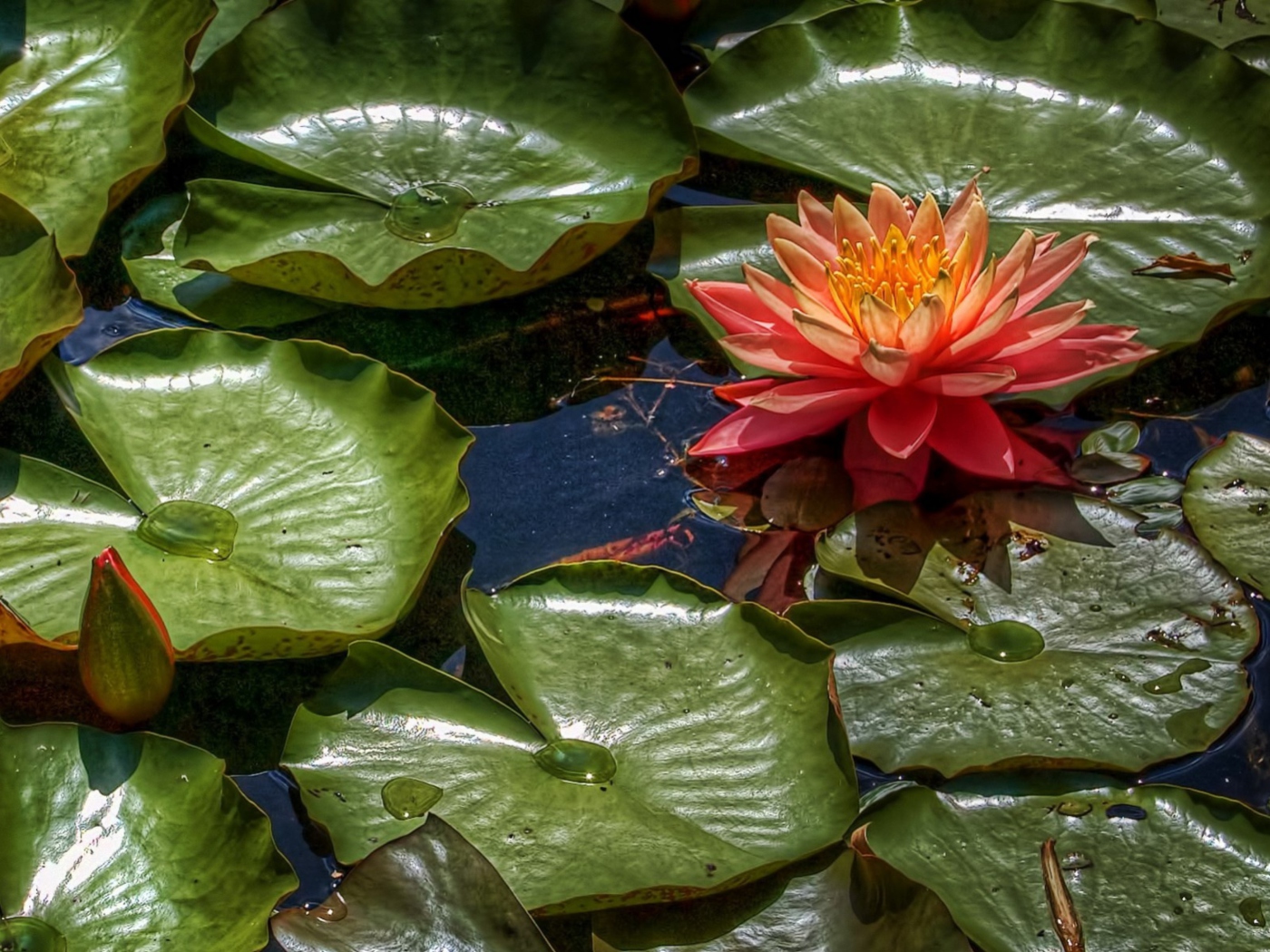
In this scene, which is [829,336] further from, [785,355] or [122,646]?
[122,646]

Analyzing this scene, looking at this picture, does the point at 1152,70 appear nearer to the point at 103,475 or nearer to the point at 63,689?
the point at 103,475

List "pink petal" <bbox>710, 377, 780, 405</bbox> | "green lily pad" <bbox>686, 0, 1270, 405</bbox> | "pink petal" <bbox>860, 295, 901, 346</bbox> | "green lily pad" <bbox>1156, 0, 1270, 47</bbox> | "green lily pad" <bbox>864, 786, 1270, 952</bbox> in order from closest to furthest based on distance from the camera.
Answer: "green lily pad" <bbox>864, 786, 1270, 952</bbox> < "pink petal" <bbox>860, 295, 901, 346</bbox> < "pink petal" <bbox>710, 377, 780, 405</bbox> < "green lily pad" <bbox>686, 0, 1270, 405</bbox> < "green lily pad" <bbox>1156, 0, 1270, 47</bbox>

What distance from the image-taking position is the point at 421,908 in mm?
1396

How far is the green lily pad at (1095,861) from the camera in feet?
4.85

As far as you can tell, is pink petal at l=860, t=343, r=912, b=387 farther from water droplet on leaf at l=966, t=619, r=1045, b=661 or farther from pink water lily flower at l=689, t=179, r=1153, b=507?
water droplet on leaf at l=966, t=619, r=1045, b=661

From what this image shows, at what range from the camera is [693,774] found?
162cm

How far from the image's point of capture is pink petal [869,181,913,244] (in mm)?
2006

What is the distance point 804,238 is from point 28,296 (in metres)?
1.25

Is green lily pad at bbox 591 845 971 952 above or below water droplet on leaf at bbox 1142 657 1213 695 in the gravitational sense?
below

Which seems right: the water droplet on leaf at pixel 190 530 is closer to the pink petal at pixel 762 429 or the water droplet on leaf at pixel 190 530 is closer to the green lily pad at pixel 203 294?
the green lily pad at pixel 203 294

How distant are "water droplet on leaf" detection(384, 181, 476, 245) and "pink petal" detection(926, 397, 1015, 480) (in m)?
0.90

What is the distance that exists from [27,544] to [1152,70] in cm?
205

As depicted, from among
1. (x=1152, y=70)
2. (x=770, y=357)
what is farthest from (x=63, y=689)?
(x=1152, y=70)

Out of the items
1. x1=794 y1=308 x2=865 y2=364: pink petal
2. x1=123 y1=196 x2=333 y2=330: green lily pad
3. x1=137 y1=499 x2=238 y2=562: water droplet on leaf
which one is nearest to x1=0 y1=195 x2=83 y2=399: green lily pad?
x1=123 y1=196 x2=333 y2=330: green lily pad
